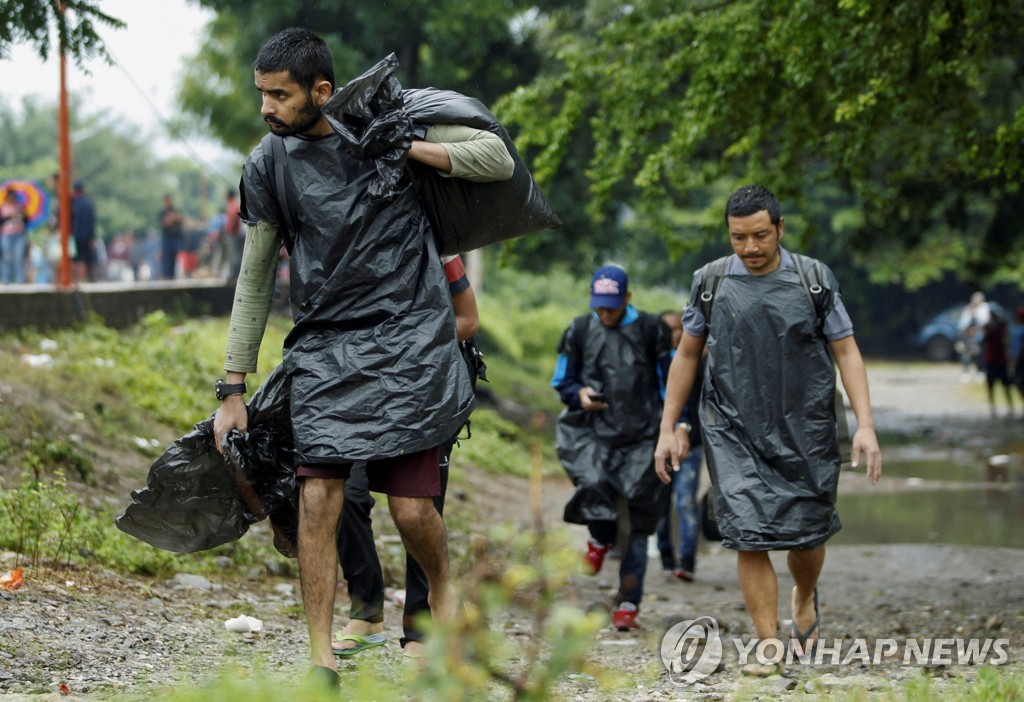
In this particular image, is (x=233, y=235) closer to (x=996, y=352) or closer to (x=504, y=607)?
(x=996, y=352)

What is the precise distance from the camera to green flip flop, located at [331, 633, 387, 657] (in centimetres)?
470

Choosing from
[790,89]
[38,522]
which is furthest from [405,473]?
[790,89]

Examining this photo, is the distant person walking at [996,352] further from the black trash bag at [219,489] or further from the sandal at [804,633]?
the black trash bag at [219,489]

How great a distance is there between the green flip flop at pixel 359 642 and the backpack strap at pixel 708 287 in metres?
1.76

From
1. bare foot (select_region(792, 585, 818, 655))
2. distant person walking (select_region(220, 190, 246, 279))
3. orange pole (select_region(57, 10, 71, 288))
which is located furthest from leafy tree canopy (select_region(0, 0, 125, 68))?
distant person walking (select_region(220, 190, 246, 279))

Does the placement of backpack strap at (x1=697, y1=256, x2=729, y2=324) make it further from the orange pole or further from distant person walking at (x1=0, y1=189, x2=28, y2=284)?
distant person walking at (x1=0, y1=189, x2=28, y2=284)

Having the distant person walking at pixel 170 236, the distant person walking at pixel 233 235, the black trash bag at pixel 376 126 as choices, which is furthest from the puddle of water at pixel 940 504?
the distant person walking at pixel 170 236

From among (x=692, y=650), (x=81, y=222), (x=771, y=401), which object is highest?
(x=81, y=222)

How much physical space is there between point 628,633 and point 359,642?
7.01 feet

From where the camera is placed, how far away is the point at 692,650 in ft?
18.7

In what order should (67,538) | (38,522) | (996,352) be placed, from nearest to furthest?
(38,522), (67,538), (996,352)

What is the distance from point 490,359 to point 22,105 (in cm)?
6088

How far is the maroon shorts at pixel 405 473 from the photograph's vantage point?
414 centimetres

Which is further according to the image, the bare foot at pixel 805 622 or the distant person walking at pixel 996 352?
the distant person walking at pixel 996 352
